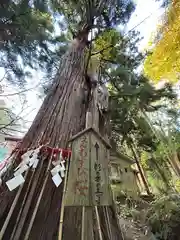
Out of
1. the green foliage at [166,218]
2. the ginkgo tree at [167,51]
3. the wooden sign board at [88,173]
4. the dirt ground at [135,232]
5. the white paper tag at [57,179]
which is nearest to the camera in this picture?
the wooden sign board at [88,173]

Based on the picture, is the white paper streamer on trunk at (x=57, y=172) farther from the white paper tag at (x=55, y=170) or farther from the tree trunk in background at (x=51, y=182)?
the tree trunk in background at (x=51, y=182)

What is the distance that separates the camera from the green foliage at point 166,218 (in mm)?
3170

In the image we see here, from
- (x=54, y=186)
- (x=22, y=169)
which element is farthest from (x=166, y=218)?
(x=22, y=169)

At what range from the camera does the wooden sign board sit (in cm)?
127

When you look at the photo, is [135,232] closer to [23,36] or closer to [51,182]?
[51,182]

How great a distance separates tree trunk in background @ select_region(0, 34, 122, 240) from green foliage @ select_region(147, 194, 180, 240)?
2194mm

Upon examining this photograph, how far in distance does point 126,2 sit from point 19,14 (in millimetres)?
2353

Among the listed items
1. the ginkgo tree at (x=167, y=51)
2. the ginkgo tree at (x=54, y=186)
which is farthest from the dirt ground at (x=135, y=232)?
the ginkgo tree at (x=167, y=51)

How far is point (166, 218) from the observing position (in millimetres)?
3316

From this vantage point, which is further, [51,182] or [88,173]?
[51,182]

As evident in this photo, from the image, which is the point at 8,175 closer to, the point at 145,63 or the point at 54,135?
the point at 54,135

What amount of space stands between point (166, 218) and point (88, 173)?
8.49 feet

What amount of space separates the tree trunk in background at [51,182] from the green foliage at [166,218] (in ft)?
7.20

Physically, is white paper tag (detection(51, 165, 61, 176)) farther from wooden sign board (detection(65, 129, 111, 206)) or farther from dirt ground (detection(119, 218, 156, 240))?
dirt ground (detection(119, 218, 156, 240))
